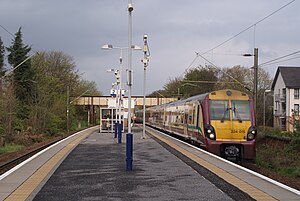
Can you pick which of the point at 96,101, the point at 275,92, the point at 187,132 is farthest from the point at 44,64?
the point at 187,132

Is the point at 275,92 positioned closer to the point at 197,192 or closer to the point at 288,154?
the point at 288,154

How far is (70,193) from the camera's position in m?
9.77

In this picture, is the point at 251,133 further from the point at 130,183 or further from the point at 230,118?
the point at 130,183

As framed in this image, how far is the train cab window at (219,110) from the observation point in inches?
827

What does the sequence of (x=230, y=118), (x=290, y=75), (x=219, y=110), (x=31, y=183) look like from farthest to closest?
(x=290, y=75)
(x=219, y=110)
(x=230, y=118)
(x=31, y=183)

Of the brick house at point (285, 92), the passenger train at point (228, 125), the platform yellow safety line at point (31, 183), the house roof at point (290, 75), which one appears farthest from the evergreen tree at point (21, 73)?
the house roof at point (290, 75)

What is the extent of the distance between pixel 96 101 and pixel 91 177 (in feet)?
246

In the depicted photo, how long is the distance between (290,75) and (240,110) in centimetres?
5259

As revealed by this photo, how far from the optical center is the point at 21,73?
52125 millimetres

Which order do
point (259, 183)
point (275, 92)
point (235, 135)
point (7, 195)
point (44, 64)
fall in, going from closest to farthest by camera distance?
point (7, 195)
point (259, 183)
point (235, 135)
point (44, 64)
point (275, 92)

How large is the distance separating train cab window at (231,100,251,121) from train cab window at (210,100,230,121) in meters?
0.29

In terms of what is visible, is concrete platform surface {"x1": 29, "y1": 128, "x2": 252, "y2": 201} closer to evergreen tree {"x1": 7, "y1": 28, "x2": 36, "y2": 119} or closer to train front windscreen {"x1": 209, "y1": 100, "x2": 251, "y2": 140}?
train front windscreen {"x1": 209, "y1": 100, "x2": 251, "y2": 140}

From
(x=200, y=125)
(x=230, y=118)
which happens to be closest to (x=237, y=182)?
(x=230, y=118)

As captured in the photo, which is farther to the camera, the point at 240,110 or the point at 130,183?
the point at 240,110
